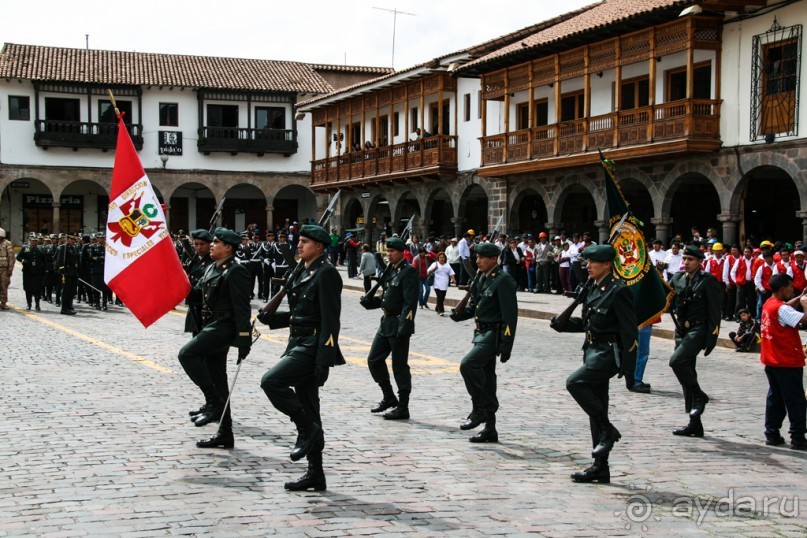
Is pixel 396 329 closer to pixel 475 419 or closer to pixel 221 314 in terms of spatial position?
pixel 475 419

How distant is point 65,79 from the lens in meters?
47.3

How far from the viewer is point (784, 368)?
848 cm

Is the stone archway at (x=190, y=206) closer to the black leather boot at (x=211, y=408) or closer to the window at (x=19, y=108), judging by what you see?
the window at (x=19, y=108)

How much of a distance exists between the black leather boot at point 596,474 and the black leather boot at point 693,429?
2022mm

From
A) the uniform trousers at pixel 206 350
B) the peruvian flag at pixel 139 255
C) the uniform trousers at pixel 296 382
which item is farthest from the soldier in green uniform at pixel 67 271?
the uniform trousers at pixel 296 382

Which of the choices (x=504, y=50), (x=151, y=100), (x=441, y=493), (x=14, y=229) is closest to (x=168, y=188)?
(x=151, y=100)

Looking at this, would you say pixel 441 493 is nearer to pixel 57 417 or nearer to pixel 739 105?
pixel 57 417

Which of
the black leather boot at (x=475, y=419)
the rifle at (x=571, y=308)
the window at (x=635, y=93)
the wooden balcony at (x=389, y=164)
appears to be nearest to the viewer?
the rifle at (x=571, y=308)

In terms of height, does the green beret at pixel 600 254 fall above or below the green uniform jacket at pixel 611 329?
above

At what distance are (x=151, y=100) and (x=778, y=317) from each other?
45003mm

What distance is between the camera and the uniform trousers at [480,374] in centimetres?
849

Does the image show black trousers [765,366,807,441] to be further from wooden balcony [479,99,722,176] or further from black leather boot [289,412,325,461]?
wooden balcony [479,99,722,176]

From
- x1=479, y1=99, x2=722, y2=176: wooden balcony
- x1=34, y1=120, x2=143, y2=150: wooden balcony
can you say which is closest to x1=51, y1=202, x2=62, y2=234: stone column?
x1=34, y1=120, x2=143, y2=150: wooden balcony

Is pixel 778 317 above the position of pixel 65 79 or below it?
below
